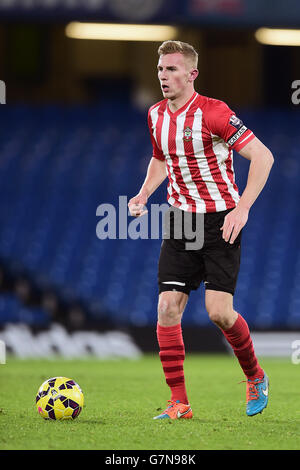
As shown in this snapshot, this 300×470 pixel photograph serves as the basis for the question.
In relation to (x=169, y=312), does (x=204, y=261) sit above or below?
above

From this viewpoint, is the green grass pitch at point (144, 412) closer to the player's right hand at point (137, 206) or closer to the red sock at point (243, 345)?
the red sock at point (243, 345)

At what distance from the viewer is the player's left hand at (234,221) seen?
4812 mm

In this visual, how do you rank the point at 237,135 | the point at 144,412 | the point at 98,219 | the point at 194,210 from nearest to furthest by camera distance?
1. the point at 237,135
2. the point at 194,210
3. the point at 144,412
4. the point at 98,219

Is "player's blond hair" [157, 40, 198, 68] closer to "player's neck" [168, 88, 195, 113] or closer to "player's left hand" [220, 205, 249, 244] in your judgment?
"player's neck" [168, 88, 195, 113]

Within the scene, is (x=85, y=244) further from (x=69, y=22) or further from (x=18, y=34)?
(x=18, y=34)

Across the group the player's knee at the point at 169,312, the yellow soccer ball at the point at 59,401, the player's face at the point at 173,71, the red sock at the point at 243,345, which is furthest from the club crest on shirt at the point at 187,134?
the yellow soccer ball at the point at 59,401

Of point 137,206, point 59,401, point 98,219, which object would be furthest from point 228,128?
point 98,219

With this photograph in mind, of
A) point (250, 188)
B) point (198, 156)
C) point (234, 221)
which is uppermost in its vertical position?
point (198, 156)

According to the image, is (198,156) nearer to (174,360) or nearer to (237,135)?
(237,135)

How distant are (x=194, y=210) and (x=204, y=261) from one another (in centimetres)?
29

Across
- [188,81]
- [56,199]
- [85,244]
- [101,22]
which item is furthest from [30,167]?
[188,81]

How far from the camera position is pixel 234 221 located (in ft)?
15.8

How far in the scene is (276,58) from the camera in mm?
15664

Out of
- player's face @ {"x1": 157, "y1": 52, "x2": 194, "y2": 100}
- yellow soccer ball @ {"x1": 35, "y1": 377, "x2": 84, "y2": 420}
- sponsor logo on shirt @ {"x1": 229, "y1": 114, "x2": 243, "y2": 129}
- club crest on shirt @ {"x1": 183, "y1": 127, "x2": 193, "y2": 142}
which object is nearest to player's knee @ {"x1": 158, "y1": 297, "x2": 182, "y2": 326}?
yellow soccer ball @ {"x1": 35, "y1": 377, "x2": 84, "y2": 420}
